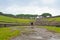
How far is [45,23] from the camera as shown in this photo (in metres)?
102

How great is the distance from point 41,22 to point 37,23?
9.34ft

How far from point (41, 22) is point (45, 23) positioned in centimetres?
301

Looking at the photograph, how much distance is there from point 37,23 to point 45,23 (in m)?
5.75

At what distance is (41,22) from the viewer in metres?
104

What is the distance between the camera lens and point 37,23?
347 ft
